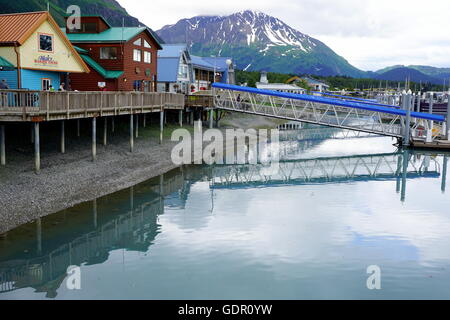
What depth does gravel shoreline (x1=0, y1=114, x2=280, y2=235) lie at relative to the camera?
20547mm

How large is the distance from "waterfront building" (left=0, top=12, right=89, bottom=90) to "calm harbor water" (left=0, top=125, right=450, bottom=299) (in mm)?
10778

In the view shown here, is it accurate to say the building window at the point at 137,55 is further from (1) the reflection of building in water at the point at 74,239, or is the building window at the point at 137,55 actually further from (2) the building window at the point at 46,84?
(1) the reflection of building in water at the point at 74,239

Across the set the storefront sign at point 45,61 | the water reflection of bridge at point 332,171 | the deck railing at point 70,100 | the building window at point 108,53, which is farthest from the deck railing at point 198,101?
the storefront sign at point 45,61

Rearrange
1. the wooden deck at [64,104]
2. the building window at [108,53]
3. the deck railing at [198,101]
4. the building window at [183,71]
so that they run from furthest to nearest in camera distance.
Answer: the building window at [183,71]
the deck railing at [198,101]
the building window at [108,53]
the wooden deck at [64,104]

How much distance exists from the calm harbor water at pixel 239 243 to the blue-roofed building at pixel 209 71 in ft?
132

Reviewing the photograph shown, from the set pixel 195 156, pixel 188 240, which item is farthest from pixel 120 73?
pixel 188 240

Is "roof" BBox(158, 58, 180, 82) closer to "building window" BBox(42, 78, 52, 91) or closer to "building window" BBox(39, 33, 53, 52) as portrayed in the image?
"building window" BBox(42, 78, 52, 91)

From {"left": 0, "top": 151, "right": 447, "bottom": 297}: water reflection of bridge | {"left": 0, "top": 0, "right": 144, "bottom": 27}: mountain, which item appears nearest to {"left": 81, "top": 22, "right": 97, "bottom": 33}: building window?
{"left": 0, "top": 151, "right": 447, "bottom": 297}: water reflection of bridge

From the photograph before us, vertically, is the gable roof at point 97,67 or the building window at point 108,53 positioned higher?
the building window at point 108,53

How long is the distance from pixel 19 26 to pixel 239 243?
69.0 feet

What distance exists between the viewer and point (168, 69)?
193ft

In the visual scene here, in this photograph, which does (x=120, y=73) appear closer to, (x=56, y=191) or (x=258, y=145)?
(x=258, y=145)

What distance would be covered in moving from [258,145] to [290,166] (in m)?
11.6

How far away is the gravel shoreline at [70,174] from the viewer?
67.4 ft
